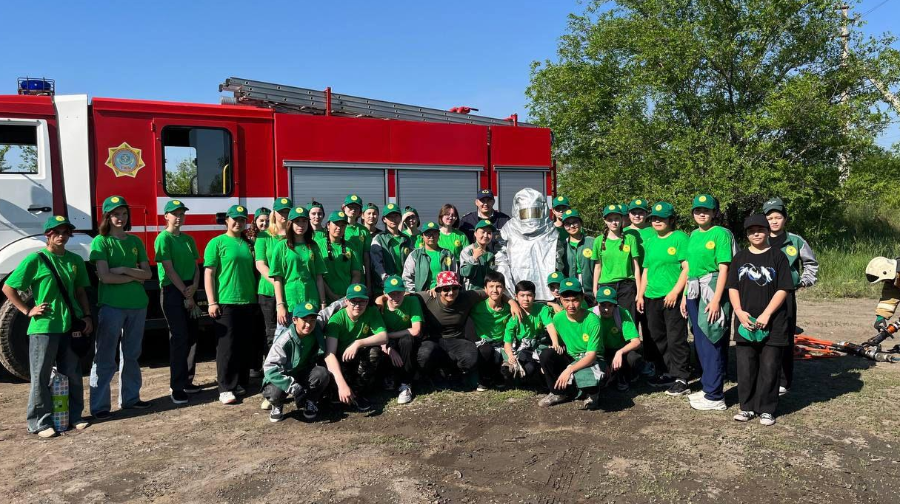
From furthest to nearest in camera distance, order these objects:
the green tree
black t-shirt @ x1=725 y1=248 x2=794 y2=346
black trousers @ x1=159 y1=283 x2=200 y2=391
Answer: the green tree
black trousers @ x1=159 y1=283 x2=200 y2=391
black t-shirt @ x1=725 y1=248 x2=794 y2=346

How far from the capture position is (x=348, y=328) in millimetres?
5203

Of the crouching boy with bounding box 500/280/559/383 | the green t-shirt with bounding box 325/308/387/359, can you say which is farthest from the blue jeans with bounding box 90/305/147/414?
the crouching boy with bounding box 500/280/559/383

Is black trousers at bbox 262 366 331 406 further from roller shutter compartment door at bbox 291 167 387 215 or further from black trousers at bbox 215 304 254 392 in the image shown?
roller shutter compartment door at bbox 291 167 387 215

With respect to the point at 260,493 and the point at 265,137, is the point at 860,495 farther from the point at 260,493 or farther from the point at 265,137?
the point at 265,137

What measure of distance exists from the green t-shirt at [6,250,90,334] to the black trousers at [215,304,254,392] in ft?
3.61

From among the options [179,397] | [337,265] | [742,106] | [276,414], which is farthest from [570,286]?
[742,106]

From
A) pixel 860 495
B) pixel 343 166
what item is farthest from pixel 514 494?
pixel 343 166

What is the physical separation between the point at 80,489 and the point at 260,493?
41.4 inches

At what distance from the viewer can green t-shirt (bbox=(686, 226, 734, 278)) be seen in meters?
4.97

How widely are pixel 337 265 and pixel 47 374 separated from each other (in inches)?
93.8

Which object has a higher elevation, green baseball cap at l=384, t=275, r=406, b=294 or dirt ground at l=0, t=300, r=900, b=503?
green baseball cap at l=384, t=275, r=406, b=294

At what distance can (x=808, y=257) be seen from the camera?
537cm

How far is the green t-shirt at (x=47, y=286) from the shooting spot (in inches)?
175

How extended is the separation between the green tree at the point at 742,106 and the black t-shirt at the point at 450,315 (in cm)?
925
